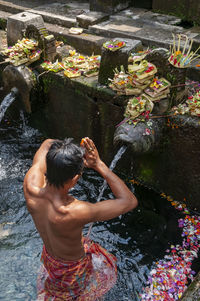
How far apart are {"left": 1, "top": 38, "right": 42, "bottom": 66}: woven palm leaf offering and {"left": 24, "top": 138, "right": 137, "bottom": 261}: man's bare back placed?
309 centimetres

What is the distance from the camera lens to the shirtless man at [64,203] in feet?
9.37

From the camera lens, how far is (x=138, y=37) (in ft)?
21.1

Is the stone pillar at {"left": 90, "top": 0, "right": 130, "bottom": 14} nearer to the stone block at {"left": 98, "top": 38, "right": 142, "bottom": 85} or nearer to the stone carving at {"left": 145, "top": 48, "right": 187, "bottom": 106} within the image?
the stone block at {"left": 98, "top": 38, "right": 142, "bottom": 85}

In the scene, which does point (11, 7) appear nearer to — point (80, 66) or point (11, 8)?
point (11, 8)

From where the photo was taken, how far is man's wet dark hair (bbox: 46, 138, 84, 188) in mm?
2801

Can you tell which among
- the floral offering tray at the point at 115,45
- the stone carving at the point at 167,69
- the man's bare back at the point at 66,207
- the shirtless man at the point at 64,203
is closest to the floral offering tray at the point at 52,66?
the floral offering tray at the point at 115,45

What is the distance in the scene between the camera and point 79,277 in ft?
11.6

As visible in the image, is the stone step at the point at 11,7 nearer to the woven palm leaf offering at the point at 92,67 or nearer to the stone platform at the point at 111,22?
the stone platform at the point at 111,22

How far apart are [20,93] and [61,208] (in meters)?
3.78

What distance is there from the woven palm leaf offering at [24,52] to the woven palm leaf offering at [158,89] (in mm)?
2267

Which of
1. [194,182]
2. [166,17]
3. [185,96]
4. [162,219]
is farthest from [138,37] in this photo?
[162,219]

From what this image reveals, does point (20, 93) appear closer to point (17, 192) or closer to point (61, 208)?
point (17, 192)

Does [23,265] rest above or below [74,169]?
below

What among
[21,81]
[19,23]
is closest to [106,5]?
[19,23]
